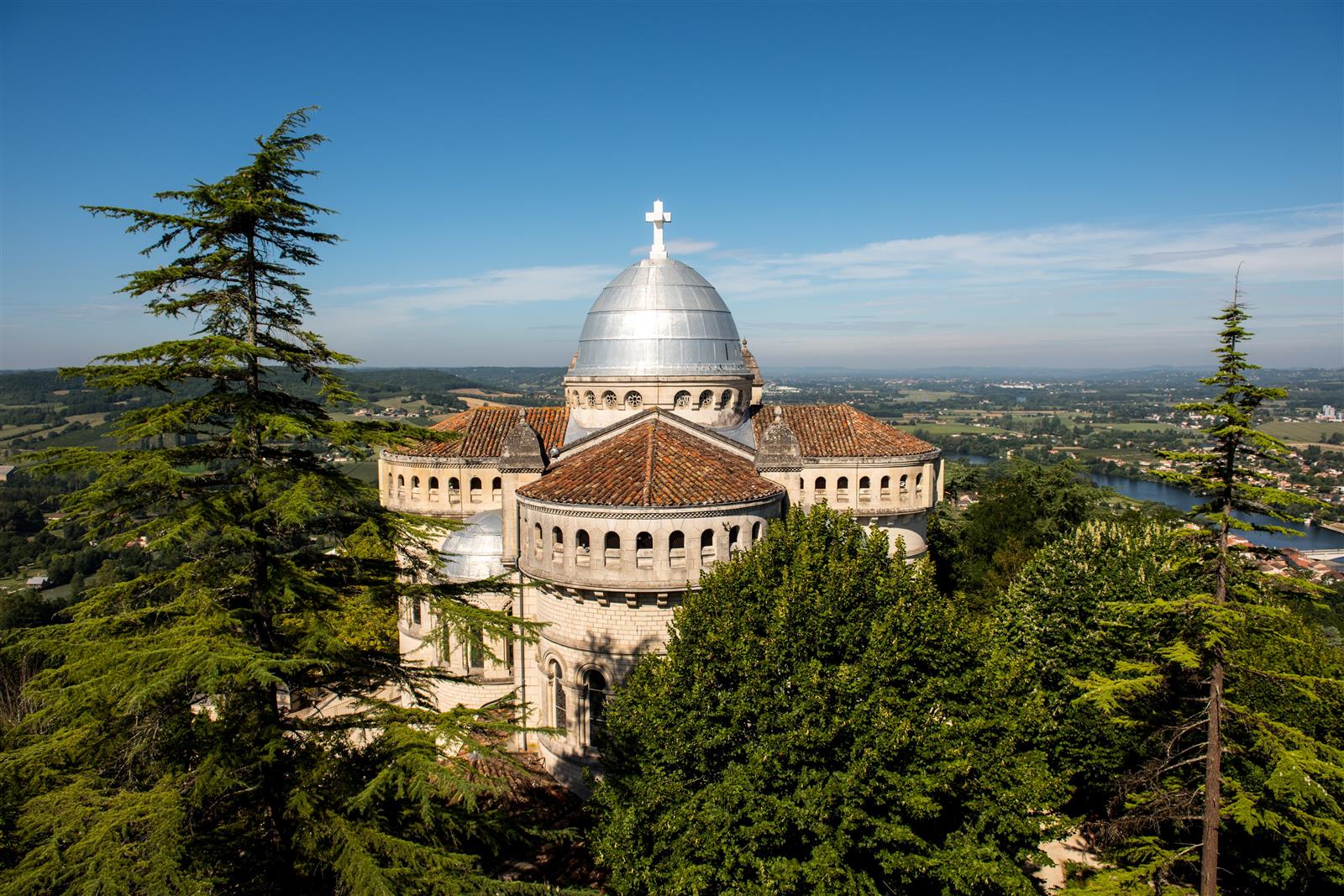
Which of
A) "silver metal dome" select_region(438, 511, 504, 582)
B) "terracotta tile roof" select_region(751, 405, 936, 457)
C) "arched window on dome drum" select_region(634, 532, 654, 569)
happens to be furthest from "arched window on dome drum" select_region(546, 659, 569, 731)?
"terracotta tile roof" select_region(751, 405, 936, 457)

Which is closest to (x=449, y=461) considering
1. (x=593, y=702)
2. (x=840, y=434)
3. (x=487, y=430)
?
(x=487, y=430)

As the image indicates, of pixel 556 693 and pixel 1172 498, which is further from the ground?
pixel 556 693

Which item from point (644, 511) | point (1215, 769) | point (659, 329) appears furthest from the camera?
point (659, 329)

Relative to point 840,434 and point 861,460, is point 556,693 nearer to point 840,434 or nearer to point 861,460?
point 861,460

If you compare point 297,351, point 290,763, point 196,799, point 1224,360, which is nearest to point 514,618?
point 290,763

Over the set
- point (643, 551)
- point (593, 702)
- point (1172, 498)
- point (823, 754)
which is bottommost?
point (1172, 498)

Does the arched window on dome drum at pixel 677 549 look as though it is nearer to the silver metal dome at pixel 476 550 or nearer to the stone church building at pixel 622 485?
the stone church building at pixel 622 485

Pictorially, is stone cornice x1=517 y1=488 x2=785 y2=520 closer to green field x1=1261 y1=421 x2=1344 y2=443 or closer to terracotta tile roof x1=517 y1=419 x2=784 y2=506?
terracotta tile roof x1=517 y1=419 x2=784 y2=506

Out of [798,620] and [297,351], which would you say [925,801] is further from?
[297,351]
